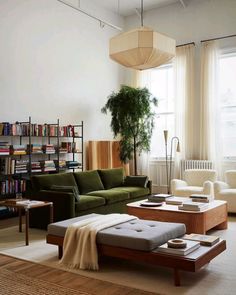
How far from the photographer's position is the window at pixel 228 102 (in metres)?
7.79

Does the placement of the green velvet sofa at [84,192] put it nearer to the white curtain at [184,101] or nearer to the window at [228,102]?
the white curtain at [184,101]

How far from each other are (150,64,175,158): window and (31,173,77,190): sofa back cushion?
11.3 feet

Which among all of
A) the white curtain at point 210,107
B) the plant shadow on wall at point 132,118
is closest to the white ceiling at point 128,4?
the white curtain at point 210,107

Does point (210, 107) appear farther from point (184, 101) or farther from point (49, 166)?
point (49, 166)

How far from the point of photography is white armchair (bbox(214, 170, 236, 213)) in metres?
6.21

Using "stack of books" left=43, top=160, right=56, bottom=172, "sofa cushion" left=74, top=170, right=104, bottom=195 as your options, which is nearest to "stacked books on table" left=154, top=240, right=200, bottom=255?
"sofa cushion" left=74, top=170, right=104, bottom=195

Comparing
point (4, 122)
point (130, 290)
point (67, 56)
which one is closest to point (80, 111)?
point (67, 56)

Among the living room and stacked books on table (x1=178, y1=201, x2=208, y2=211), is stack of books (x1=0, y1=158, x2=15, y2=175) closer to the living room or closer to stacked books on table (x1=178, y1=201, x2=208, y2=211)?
the living room

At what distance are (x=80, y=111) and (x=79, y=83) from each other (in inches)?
24.5

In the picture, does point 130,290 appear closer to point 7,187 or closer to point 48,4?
point 7,187

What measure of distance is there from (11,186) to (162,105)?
4.28 metres

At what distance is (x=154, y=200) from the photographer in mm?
5414

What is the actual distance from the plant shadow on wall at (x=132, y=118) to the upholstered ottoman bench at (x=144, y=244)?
4.25 m

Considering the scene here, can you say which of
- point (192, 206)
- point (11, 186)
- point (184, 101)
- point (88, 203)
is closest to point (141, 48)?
point (192, 206)
